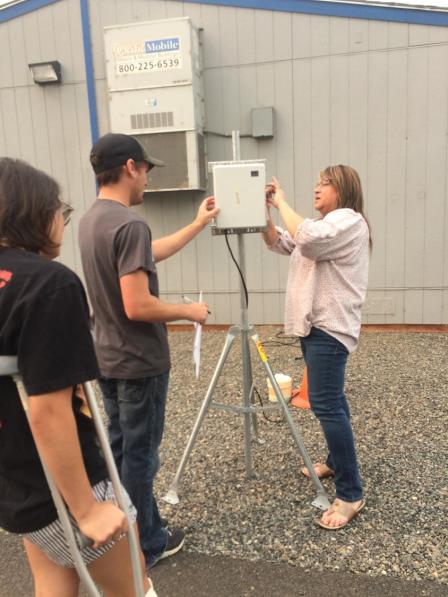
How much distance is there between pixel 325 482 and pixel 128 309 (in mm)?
1735

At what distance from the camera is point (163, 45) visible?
544cm

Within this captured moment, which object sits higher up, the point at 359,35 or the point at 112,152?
the point at 359,35

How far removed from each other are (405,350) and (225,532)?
3.47 metres

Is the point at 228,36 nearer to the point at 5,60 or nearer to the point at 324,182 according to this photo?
the point at 5,60

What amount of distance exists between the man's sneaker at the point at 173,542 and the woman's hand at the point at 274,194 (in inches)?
68.0

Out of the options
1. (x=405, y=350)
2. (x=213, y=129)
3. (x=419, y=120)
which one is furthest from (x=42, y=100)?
(x=405, y=350)

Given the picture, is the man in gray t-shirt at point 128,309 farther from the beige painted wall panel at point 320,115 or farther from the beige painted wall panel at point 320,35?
the beige painted wall panel at point 320,35

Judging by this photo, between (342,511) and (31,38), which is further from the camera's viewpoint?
(31,38)

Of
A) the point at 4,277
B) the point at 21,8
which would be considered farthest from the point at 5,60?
the point at 4,277

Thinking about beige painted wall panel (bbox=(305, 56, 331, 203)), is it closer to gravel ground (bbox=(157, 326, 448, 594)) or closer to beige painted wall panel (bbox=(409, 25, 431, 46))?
beige painted wall panel (bbox=(409, 25, 431, 46))

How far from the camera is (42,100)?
20.5 ft

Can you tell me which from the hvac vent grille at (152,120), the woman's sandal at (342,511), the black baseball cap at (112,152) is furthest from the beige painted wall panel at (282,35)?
the woman's sandal at (342,511)

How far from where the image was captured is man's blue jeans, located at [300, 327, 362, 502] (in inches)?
96.7

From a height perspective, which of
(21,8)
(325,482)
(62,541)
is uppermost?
(21,8)
